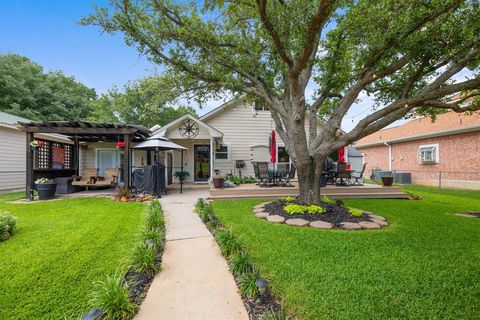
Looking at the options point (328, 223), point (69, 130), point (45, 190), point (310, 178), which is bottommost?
point (328, 223)

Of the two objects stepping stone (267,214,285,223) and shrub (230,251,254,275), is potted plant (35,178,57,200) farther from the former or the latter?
shrub (230,251,254,275)

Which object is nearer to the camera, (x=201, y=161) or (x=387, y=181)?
(x=387, y=181)

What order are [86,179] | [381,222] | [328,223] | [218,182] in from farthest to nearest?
1. [86,179]
2. [218,182]
3. [381,222]
4. [328,223]

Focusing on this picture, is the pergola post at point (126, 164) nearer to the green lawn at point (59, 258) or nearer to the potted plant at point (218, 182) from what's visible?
the green lawn at point (59, 258)

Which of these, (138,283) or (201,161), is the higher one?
(201,161)

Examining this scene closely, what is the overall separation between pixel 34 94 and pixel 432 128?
99.5 feet

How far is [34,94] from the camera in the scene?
65.1 ft

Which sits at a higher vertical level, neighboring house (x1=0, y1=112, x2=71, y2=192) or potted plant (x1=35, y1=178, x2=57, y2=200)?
neighboring house (x1=0, y1=112, x2=71, y2=192)

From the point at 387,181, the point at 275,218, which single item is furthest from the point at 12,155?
the point at 387,181

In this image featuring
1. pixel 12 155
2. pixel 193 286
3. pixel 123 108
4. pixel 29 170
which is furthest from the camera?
pixel 123 108

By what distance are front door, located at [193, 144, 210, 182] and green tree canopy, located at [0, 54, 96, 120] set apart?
14876 millimetres

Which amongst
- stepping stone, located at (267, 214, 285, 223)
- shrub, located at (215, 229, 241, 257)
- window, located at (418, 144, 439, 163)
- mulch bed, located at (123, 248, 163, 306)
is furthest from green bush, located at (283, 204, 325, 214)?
window, located at (418, 144, 439, 163)

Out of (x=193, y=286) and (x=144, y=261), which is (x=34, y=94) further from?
(x=193, y=286)

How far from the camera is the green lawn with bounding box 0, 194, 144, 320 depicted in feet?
8.07
